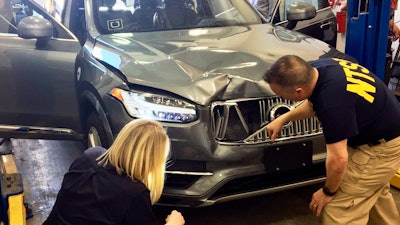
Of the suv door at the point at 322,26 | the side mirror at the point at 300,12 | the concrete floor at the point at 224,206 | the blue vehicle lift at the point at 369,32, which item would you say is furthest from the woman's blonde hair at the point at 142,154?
the suv door at the point at 322,26

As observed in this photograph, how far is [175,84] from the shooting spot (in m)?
2.95

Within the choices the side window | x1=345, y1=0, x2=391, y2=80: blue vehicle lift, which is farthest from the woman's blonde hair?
x1=345, y1=0, x2=391, y2=80: blue vehicle lift

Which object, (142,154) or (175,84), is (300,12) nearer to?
(175,84)

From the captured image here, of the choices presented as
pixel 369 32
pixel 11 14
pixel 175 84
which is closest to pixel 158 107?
pixel 175 84

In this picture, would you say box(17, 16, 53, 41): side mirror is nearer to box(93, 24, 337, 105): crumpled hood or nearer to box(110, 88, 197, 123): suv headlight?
box(93, 24, 337, 105): crumpled hood

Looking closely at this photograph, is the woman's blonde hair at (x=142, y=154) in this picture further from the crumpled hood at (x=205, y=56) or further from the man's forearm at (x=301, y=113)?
the man's forearm at (x=301, y=113)

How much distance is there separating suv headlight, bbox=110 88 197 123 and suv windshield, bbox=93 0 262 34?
103cm

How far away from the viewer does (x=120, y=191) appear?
199 centimetres

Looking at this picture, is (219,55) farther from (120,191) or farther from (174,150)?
(120,191)

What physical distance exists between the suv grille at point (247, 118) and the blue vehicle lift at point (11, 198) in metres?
1.19

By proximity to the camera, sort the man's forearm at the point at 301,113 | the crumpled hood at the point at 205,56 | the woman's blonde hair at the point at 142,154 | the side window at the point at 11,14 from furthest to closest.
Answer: the side window at the point at 11,14
the crumpled hood at the point at 205,56
the man's forearm at the point at 301,113
the woman's blonde hair at the point at 142,154

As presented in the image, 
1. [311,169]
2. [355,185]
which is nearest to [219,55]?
[311,169]

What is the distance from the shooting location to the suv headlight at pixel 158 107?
288cm

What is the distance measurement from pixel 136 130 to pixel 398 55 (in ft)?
17.5
